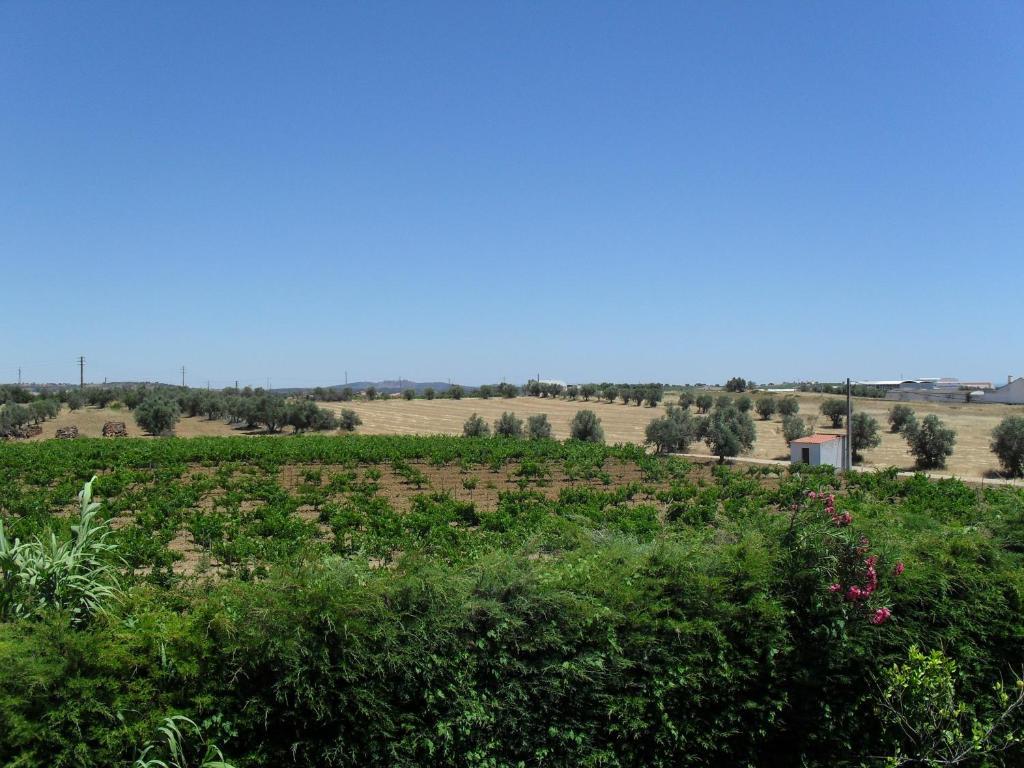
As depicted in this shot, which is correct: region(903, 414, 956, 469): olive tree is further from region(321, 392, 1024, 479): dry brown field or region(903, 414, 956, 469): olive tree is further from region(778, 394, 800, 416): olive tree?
region(778, 394, 800, 416): olive tree

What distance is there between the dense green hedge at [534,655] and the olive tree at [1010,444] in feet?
106

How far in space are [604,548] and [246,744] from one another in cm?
325

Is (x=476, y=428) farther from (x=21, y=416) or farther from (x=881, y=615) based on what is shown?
(x=881, y=615)

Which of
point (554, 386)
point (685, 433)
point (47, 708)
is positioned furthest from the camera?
point (554, 386)

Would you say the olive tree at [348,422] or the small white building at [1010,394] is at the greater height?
the small white building at [1010,394]

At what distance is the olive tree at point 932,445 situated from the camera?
35.2 metres

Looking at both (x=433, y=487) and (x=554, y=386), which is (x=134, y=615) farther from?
(x=554, y=386)

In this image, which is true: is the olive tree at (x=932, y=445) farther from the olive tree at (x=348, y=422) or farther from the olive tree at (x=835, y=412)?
the olive tree at (x=348, y=422)

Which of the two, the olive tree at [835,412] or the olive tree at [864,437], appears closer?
the olive tree at [864,437]

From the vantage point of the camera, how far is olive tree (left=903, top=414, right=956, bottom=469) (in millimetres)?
35250

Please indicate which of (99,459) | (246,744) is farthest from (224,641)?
(99,459)

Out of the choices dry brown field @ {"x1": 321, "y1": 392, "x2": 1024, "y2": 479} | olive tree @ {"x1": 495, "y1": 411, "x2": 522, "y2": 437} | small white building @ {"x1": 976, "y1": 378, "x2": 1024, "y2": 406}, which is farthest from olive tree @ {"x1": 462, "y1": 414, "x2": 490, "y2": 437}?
small white building @ {"x1": 976, "y1": 378, "x2": 1024, "y2": 406}

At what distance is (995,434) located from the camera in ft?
113

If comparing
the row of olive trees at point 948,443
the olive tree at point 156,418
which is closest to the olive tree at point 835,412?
the row of olive trees at point 948,443
